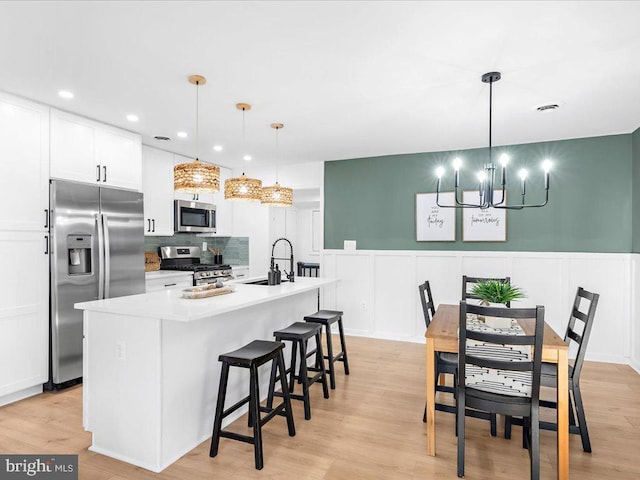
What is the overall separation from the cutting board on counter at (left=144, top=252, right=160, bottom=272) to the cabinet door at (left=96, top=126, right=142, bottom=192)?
4.46 feet

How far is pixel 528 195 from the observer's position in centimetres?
454

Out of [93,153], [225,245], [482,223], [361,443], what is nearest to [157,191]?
[93,153]

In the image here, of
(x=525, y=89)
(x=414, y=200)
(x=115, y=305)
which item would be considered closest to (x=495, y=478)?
(x=115, y=305)

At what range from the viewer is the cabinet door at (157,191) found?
15.3 ft

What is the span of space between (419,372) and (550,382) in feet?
5.53

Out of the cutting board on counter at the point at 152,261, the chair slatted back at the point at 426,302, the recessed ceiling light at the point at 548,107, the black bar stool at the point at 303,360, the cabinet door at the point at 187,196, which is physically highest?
the recessed ceiling light at the point at 548,107

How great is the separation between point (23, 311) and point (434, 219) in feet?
14.5

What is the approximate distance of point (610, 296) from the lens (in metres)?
4.24

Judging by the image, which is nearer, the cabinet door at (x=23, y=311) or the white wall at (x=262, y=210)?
the cabinet door at (x=23, y=311)

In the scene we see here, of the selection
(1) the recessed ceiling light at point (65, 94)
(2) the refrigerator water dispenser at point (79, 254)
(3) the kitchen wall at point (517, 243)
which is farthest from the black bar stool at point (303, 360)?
(1) the recessed ceiling light at point (65, 94)

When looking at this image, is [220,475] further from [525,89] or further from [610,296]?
[610,296]

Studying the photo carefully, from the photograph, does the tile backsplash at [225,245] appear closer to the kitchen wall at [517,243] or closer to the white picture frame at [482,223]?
the kitchen wall at [517,243]

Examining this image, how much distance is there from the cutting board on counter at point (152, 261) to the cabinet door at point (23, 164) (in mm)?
1917

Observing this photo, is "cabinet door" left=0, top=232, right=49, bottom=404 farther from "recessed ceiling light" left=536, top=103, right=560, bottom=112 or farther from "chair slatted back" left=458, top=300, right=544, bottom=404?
"recessed ceiling light" left=536, top=103, right=560, bottom=112
